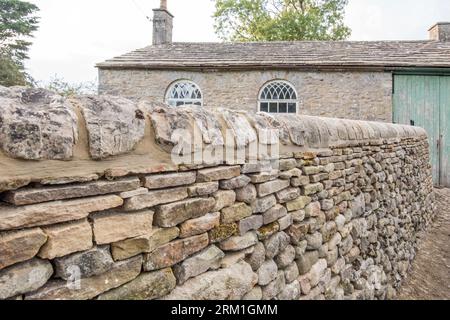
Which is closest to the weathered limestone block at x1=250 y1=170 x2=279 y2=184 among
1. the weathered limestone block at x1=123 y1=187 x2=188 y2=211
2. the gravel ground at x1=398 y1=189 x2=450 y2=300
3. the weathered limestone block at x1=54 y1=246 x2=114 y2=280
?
the weathered limestone block at x1=123 y1=187 x2=188 y2=211

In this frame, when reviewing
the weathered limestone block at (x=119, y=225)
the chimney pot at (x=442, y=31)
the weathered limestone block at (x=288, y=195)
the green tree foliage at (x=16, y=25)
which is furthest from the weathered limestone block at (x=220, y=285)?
the green tree foliage at (x=16, y=25)

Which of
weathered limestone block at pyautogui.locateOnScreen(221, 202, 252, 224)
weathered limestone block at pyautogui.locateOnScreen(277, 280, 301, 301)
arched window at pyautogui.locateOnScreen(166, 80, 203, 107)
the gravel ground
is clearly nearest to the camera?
weathered limestone block at pyautogui.locateOnScreen(221, 202, 252, 224)

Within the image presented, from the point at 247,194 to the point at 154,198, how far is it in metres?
0.71

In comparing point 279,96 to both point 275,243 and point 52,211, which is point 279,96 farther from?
point 52,211

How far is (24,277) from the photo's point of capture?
3.40 feet

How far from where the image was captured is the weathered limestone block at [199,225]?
156 centimetres

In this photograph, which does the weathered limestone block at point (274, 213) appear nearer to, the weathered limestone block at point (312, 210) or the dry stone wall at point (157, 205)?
the dry stone wall at point (157, 205)

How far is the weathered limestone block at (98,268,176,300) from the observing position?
128cm

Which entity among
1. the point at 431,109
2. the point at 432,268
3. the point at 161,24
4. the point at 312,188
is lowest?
the point at 432,268

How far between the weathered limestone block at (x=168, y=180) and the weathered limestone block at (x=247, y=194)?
1.35ft

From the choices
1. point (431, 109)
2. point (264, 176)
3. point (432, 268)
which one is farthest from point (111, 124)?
point (431, 109)

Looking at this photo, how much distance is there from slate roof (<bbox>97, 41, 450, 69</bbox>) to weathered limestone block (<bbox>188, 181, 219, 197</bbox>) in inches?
366

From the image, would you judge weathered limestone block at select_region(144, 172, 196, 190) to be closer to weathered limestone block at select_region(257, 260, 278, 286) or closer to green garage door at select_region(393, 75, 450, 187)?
weathered limestone block at select_region(257, 260, 278, 286)
